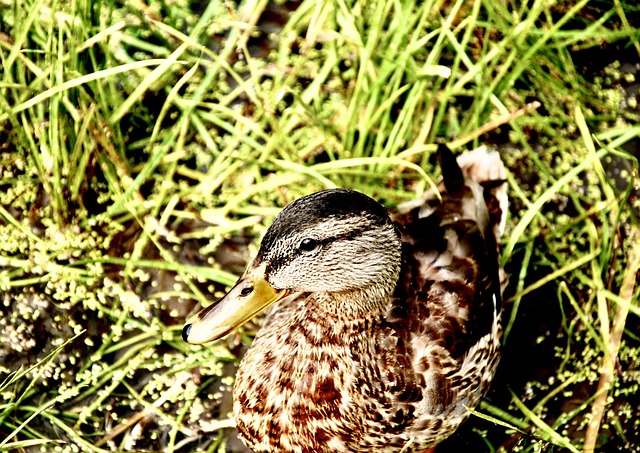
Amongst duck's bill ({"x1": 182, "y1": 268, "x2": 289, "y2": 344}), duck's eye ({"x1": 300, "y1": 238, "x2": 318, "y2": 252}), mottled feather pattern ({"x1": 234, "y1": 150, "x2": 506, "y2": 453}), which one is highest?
duck's eye ({"x1": 300, "y1": 238, "x2": 318, "y2": 252})

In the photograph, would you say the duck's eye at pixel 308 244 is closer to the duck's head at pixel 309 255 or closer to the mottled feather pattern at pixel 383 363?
the duck's head at pixel 309 255

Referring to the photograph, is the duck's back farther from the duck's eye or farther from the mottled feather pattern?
the duck's eye

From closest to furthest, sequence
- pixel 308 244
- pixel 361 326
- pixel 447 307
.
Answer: pixel 308 244, pixel 361 326, pixel 447 307

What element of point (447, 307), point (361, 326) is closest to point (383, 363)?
point (361, 326)

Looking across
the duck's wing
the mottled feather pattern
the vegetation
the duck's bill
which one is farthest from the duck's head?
the vegetation

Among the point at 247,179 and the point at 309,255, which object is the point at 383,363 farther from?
the point at 247,179

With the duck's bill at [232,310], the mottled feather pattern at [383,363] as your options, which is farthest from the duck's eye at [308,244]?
the mottled feather pattern at [383,363]

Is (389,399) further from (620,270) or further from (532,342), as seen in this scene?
(620,270)
